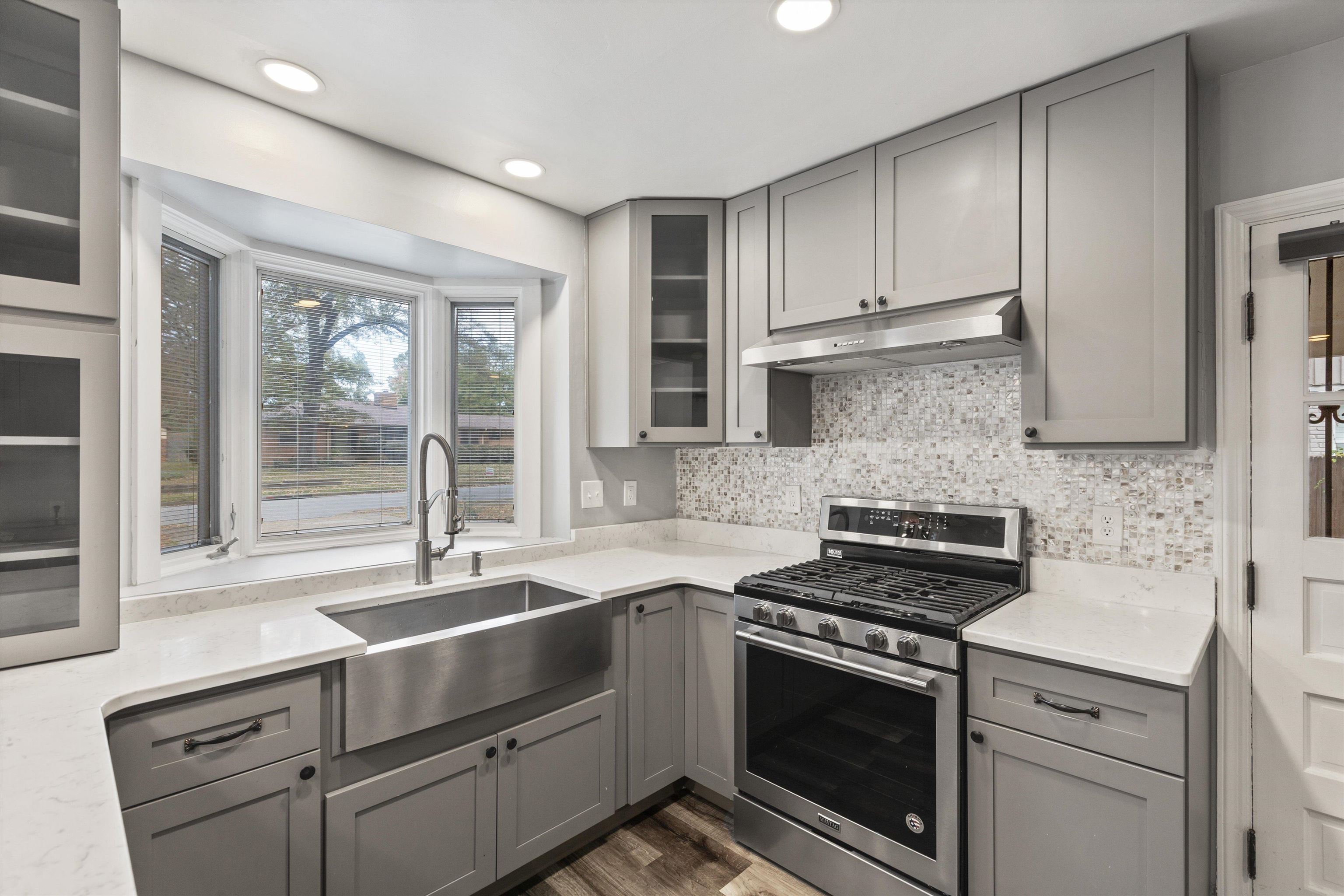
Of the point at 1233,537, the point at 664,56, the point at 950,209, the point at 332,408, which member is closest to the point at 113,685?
the point at 332,408

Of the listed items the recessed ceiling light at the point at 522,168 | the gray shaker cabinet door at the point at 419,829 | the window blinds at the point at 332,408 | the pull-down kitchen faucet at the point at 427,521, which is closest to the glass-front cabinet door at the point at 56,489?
the gray shaker cabinet door at the point at 419,829

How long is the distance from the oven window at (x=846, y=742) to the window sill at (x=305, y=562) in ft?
3.85

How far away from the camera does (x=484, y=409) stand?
292cm

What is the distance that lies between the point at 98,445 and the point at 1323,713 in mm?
3035

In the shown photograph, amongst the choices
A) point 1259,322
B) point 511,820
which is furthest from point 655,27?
point 511,820

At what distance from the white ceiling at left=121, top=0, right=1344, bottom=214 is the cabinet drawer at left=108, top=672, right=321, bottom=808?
1.61 m

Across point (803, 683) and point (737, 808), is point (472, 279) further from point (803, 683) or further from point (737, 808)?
point (737, 808)

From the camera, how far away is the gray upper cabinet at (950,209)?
73.1 inches

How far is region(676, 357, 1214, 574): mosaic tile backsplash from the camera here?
1820 mm

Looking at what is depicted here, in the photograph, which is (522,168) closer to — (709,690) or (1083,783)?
(709,690)

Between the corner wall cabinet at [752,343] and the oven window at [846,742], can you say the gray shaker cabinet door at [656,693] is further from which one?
the corner wall cabinet at [752,343]

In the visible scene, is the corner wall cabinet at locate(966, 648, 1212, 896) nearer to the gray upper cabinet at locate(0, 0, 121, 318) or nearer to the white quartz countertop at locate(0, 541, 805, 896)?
the white quartz countertop at locate(0, 541, 805, 896)

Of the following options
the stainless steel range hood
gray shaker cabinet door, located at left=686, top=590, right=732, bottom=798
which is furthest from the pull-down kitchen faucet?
the stainless steel range hood

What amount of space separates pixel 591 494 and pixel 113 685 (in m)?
1.79
